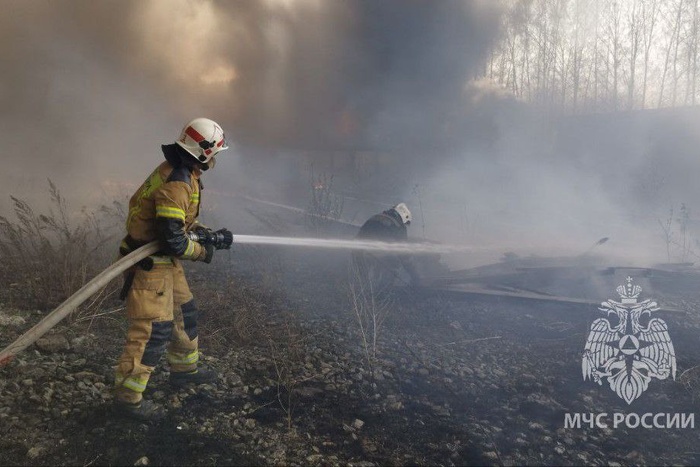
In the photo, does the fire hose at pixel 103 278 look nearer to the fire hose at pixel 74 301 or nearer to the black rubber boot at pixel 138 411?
the fire hose at pixel 74 301

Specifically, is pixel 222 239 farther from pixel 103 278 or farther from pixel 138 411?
pixel 138 411

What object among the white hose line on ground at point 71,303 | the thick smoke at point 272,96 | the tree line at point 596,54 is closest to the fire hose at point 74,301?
the white hose line on ground at point 71,303

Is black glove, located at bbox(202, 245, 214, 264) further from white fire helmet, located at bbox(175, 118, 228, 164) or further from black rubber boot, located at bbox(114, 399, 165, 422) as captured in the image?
black rubber boot, located at bbox(114, 399, 165, 422)

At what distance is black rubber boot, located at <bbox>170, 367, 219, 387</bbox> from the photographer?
132 inches

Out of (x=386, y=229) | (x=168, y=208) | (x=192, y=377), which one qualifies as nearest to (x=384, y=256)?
(x=386, y=229)

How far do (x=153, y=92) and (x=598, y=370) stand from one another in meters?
14.9

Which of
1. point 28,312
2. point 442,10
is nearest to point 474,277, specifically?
point 28,312

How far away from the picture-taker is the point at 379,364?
3.82 meters

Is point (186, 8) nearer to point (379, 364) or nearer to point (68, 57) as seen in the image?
point (68, 57)

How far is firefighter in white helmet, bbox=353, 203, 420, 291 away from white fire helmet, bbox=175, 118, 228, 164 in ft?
9.11

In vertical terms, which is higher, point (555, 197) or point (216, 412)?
point (555, 197)

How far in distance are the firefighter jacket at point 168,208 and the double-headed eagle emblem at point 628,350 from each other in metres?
3.28

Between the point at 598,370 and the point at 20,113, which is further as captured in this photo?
the point at 20,113

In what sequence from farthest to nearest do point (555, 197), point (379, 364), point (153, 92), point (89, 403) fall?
point (153, 92)
point (555, 197)
point (379, 364)
point (89, 403)
